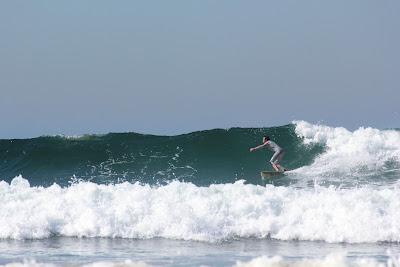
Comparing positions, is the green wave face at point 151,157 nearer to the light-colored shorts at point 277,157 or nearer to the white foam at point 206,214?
the light-colored shorts at point 277,157

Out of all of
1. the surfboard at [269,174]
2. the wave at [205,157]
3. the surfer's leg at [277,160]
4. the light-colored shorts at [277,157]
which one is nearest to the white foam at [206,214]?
the wave at [205,157]

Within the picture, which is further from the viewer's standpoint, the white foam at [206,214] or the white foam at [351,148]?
the white foam at [351,148]

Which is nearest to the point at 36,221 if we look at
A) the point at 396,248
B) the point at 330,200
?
the point at 330,200

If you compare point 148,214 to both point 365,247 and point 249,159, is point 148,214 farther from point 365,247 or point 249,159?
point 249,159

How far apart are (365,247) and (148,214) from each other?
4.08m

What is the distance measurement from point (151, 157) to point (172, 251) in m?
12.3

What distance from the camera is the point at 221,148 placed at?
23.6m

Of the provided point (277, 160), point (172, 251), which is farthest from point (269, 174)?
point (172, 251)

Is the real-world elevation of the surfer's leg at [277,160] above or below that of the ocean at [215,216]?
above

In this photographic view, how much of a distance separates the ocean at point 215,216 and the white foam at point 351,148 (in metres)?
0.05

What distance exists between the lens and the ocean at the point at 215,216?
998cm

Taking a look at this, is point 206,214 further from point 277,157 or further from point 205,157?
point 205,157

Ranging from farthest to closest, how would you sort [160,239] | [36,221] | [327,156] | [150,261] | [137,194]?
[327,156], [137,194], [36,221], [160,239], [150,261]

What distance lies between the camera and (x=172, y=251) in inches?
407
